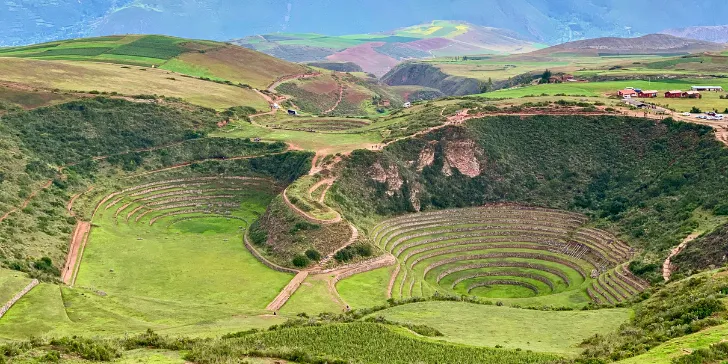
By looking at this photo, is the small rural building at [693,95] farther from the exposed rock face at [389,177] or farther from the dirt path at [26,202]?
the dirt path at [26,202]

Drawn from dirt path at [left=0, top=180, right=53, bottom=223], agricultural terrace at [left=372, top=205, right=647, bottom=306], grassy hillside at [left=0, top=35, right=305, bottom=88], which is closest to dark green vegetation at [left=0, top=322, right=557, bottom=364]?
agricultural terrace at [left=372, top=205, right=647, bottom=306]

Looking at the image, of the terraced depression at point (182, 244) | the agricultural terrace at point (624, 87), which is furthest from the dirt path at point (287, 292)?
the agricultural terrace at point (624, 87)

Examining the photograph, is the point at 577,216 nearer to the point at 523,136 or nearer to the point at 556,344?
the point at 523,136

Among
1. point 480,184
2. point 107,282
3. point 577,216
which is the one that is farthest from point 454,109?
point 107,282

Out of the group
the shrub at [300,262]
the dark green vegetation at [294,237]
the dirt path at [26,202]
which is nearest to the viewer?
the shrub at [300,262]

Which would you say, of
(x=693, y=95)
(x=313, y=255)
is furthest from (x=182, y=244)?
(x=693, y=95)

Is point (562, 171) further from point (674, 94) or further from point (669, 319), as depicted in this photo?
point (669, 319)
